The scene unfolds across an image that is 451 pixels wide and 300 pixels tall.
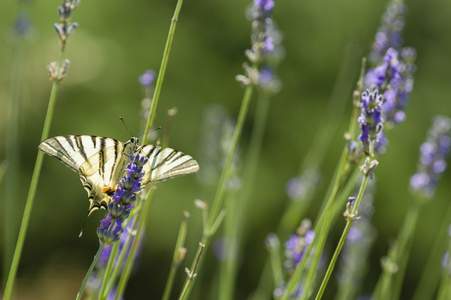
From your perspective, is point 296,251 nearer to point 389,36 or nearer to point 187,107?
point 389,36

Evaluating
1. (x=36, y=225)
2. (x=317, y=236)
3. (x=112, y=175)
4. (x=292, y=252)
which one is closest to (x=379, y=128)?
(x=317, y=236)

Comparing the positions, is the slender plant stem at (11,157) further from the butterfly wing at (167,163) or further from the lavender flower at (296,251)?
the lavender flower at (296,251)

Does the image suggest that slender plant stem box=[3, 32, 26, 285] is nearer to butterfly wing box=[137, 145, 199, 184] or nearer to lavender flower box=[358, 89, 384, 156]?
butterfly wing box=[137, 145, 199, 184]

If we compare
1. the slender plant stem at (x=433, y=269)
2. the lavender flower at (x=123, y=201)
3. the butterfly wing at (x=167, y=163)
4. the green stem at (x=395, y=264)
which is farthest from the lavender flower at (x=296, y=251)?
the slender plant stem at (x=433, y=269)

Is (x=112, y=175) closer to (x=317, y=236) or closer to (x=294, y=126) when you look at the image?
(x=317, y=236)

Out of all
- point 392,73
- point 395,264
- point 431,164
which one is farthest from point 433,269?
point 392,73

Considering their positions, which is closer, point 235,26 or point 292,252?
point 292,252
